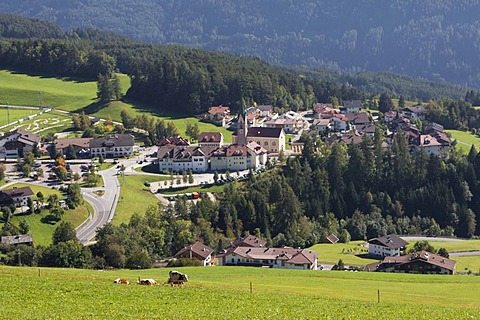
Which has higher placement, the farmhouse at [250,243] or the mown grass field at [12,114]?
the mown grass field at [12,114]

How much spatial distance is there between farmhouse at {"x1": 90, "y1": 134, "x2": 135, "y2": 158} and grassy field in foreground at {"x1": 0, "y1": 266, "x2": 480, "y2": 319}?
7628 cm

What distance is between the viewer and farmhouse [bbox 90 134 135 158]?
382ft

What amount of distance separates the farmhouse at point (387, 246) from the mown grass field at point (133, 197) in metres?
28.8

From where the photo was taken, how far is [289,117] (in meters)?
147

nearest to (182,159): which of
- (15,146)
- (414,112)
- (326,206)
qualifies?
(326,206)

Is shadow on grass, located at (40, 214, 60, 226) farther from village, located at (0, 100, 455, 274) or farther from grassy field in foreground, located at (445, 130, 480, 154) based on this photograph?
grassy field in foreground, located at (445, 130, 480, 154)

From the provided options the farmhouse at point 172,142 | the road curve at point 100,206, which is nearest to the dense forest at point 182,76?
the farmhouse at point 172,142

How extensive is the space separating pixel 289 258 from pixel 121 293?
39.1 m

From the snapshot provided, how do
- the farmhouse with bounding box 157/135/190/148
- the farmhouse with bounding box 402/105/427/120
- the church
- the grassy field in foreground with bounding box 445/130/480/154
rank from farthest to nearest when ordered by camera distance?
the farmhouse with bounding box 402/105/427/120 → the grassy field in foreground with bounding box 445/130/480/154 → the church → the farmhouse with bounding box 157/135/190/148

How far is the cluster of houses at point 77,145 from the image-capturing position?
113750 mm

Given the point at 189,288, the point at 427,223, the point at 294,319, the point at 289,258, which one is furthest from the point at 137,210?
the point at 294,319

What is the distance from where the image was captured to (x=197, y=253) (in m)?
68.5

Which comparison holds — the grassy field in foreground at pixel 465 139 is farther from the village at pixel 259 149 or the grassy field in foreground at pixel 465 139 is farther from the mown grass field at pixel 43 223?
the mown grass field at pixel 43 223

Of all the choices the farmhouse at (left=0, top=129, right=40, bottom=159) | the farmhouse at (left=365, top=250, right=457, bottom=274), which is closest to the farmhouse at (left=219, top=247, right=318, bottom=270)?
the farmhouse at (left=365, top=250, right=457, bottom=274)
